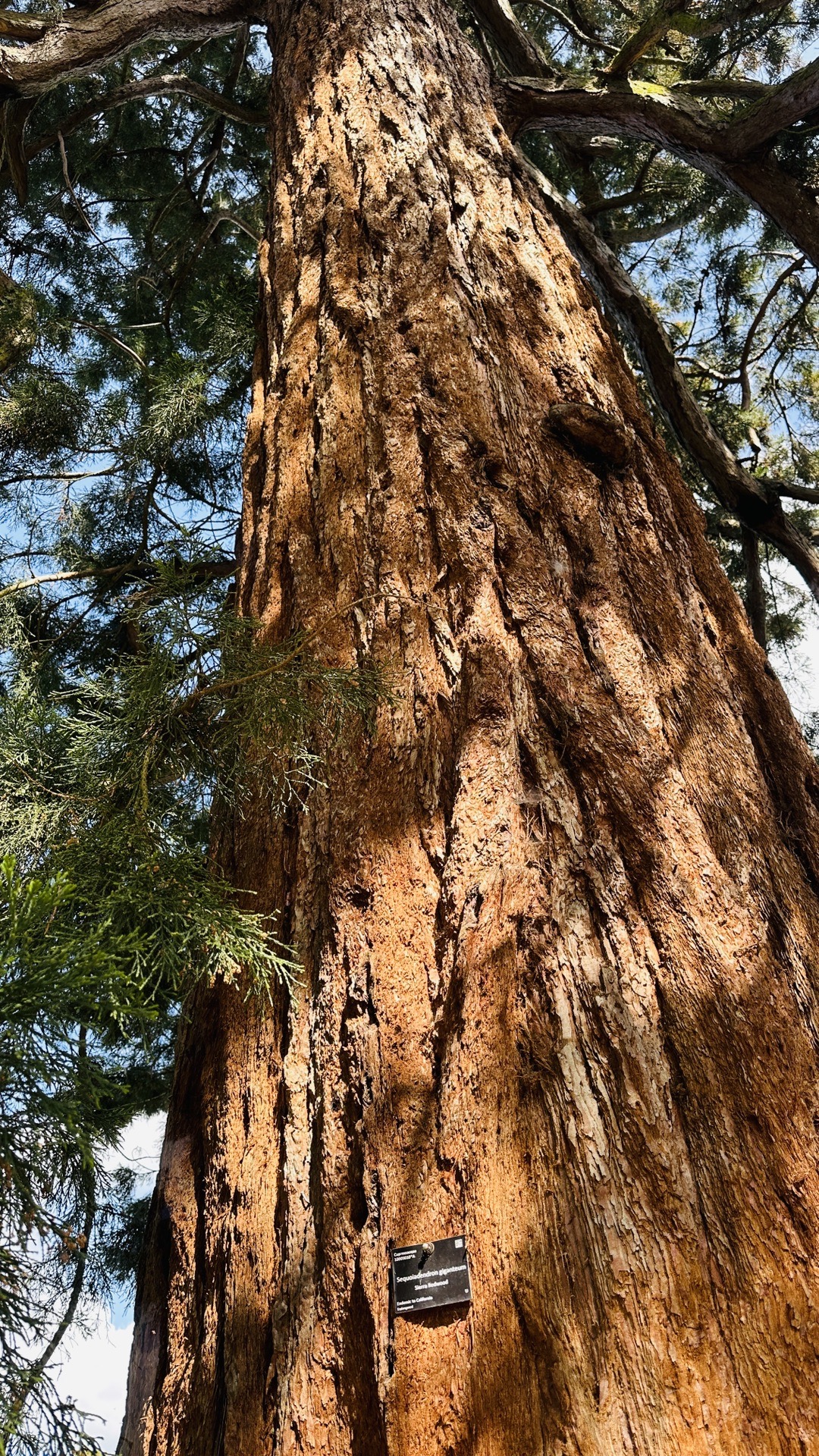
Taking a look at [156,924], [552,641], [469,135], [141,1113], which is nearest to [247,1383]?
[156,924]

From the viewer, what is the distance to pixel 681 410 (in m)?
3.67

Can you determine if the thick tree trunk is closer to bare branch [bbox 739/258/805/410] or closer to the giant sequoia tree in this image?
the giant sequoia tree

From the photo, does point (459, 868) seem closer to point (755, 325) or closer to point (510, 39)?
point (510, 39)

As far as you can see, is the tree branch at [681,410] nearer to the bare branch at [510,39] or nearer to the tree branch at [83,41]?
the bare branch at [510,39]

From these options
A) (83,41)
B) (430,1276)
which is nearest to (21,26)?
(83,41)

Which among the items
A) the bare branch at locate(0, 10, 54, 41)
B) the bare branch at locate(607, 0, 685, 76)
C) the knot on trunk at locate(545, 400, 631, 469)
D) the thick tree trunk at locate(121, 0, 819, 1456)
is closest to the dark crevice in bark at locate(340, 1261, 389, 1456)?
the thick tree trunk at locate(121, 0, 819, 1456)

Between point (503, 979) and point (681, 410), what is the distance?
2.89m

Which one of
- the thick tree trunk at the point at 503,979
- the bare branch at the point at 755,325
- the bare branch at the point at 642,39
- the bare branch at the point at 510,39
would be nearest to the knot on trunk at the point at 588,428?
the thick tree trunk at the point at 503,979

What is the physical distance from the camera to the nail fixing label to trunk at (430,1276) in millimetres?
1108

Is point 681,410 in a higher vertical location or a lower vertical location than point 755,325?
lower

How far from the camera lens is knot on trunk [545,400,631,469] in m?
2.00

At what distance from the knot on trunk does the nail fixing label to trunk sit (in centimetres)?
143

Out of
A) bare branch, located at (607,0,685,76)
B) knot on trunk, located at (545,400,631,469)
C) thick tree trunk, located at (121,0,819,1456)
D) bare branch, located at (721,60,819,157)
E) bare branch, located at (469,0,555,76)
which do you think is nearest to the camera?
thick tree trunk, located at (121,0,819,1456)

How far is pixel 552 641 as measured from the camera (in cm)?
164
